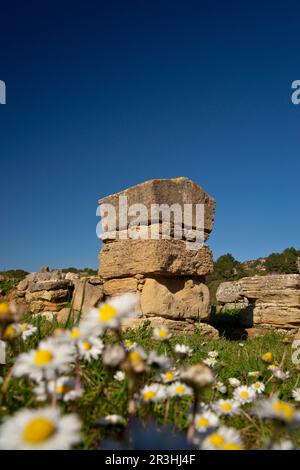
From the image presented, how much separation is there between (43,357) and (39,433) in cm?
40

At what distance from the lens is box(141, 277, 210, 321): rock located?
6.08 metres

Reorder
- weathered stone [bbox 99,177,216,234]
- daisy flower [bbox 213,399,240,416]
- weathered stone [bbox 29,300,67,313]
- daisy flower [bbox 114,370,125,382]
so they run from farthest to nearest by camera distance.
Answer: weathered stone [bbox 29,300,67,313] → weathered stone [bbox 99,177,216,234] → daisy flower [bbox 114,370,125,382] → daisy flower [bbox 213,399,240,416]

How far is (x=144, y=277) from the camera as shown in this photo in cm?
627

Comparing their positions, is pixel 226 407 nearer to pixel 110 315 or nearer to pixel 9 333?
pixel 110 315

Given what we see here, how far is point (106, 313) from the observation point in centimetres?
143

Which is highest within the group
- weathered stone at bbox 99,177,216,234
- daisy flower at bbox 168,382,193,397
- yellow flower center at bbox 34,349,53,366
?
weathered stone at bbox 99,177,216,234

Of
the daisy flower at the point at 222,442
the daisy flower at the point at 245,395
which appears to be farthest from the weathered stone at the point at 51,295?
the daisy flower at the point at 222,442

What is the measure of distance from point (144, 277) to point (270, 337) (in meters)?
3.06

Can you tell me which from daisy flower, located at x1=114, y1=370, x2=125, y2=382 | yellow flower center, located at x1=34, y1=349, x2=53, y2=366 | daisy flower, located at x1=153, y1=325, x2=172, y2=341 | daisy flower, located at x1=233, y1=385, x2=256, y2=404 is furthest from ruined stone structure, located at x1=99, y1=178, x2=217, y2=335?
yellow flower center, located at x1=34, y1=349, x2=53, y2=366

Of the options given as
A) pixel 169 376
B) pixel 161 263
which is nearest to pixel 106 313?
pixel 169 376

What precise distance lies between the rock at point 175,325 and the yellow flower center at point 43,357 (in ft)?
14.6

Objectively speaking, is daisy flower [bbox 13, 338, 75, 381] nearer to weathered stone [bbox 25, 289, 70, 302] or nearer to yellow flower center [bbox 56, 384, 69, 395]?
yellow flower center [bbox 56, 384, 69, 395]

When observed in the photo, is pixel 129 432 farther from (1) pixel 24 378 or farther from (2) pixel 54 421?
(1) pixel 24 378
